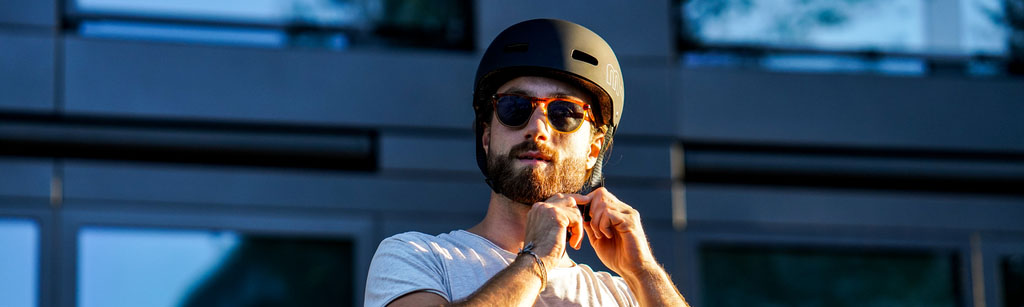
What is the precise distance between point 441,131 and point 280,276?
49.4 inches

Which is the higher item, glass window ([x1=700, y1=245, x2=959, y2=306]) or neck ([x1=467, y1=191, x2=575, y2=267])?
glass window ([x1=700, y1=245, x2=959, y2=306])

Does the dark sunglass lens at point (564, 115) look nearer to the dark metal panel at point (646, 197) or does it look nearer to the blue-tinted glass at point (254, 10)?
the dark metal panel at point (646, 197)

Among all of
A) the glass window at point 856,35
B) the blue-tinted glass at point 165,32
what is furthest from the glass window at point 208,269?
the glass window at point 856,35

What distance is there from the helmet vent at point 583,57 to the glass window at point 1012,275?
5.59 meters

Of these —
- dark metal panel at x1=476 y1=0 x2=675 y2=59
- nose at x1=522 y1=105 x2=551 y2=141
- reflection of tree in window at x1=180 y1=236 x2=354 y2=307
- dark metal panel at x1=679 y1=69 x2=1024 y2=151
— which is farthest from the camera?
dark metal panel at x1=679 y1=69 x2=1024 y2=151

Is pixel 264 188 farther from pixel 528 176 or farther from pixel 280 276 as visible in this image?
pixel 528 176

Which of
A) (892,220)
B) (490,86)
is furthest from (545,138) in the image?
(892,220)

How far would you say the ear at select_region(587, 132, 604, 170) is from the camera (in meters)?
3.95

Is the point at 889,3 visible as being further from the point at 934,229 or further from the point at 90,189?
the point at 90,189

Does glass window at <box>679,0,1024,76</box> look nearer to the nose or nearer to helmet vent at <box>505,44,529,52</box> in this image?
helmet vent at <box>505,44,529,52</box>

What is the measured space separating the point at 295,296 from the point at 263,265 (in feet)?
0.84

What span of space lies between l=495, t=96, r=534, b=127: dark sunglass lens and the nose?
0.02m

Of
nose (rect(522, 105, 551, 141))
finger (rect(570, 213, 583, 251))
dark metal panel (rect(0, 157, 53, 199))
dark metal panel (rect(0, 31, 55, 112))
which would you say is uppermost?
dark metal panel (rect(0, 31, 55, 112))

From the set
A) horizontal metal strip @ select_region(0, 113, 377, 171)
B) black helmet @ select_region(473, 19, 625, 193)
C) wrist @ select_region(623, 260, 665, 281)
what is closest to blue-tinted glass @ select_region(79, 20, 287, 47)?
horizontal metal strip @ select_region(0, 113, 377, 171)
